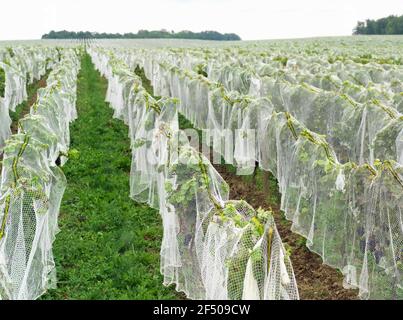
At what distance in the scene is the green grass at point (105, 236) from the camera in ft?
21.5

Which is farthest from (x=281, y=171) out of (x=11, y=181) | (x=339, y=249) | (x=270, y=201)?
(x=11, y=181)

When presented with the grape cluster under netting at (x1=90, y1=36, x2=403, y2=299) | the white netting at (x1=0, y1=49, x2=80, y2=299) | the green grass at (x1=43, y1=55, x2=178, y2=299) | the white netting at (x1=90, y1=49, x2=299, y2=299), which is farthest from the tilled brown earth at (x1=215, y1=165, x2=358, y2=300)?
the white netting at (x1=0, y1=49, x2=80, y2=299)

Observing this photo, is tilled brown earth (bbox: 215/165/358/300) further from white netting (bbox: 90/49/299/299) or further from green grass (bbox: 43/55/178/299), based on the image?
green grass (bbox: 43/55/178/299)

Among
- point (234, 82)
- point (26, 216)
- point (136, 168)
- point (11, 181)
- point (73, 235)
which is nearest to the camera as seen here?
point (26, 216)

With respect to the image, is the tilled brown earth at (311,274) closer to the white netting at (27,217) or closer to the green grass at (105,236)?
the green grass at (105,236)

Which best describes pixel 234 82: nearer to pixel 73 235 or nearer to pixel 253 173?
pixel 253 173

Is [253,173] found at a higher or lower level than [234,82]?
lower

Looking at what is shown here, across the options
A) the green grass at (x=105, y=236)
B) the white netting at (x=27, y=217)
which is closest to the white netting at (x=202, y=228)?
the green grass at (x=105, y=236)

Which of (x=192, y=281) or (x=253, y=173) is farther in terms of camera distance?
(x=253, y=173)

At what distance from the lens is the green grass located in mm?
6559

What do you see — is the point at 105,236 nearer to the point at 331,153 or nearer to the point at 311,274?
the point at 311,274

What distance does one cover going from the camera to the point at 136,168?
9586 mm
